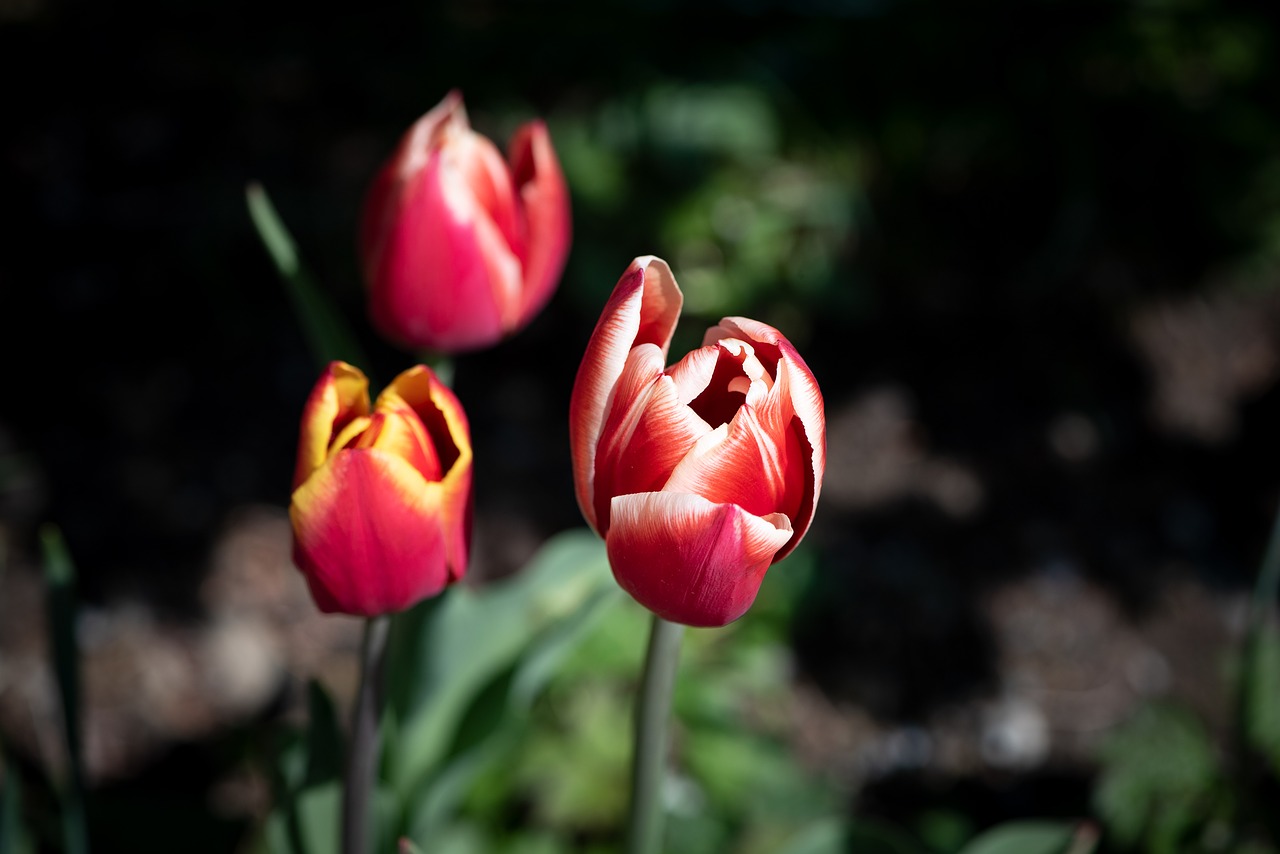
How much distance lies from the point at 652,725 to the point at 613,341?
284 millimetres

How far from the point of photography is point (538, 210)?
2.93 ft

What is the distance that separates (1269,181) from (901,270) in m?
0.91

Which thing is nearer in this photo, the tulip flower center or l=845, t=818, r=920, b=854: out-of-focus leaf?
the tulip flower center

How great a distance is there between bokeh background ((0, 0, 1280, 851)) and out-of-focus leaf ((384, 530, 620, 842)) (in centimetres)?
31

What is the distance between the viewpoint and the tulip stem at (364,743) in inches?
29.4

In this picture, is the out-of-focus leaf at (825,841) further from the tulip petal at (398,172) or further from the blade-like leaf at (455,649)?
the tulip petal at (398,172)

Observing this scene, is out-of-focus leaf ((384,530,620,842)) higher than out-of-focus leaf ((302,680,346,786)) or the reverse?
the reverse

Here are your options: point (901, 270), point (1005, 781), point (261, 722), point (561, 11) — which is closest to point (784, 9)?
point (561, 11)

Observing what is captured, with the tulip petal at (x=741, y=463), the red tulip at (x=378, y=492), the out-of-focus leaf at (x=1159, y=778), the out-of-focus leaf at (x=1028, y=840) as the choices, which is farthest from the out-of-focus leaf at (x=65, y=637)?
the out-of-focus leaf at (x=1159, y=778)

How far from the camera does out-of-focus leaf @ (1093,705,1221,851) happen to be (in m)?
1.26

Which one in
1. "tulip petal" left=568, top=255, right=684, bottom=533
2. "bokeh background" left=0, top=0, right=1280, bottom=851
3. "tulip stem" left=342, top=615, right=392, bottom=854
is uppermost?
"tulip petal" left=568, top=255, right=684, bottom=533

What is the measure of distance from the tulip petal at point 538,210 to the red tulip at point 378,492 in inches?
9.8

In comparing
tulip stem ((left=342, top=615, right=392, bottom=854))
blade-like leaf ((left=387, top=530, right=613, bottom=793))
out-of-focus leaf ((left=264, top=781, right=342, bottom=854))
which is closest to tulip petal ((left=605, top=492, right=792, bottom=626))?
tulip stem ((left=342, top=615, right=392, bottom=854))

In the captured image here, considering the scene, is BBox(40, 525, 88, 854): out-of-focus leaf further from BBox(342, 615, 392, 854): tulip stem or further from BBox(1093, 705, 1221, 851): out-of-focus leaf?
BBox(1093, 705, 1221, 851): out-of-focus leaf
